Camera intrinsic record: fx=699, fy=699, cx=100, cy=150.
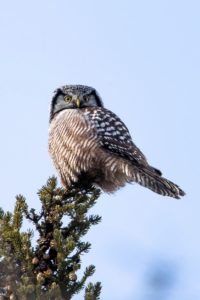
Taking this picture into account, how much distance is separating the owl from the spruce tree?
1.79 m

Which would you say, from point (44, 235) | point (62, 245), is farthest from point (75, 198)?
point (62, 245)

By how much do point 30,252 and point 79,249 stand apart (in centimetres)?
33

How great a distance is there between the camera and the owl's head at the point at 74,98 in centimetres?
815

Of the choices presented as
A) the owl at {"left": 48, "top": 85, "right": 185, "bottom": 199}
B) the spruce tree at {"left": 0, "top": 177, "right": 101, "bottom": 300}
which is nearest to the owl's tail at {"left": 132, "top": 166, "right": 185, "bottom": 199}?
the owl at {"left": 48, "top": 85, "right": 185, "bottom": 199}

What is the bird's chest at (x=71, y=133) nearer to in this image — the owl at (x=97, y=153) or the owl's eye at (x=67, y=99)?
the owl at (x=97, y=153)

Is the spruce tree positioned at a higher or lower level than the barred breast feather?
lower

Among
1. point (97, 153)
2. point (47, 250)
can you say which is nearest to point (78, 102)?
point (97, 153)

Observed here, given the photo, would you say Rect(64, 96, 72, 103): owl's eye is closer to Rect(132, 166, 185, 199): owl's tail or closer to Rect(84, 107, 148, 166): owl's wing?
Rect(84, 107, 148, 166): owl's wing

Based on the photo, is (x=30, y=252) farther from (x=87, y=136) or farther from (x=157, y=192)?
(x=87, y=136)

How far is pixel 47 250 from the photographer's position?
13.4 feet

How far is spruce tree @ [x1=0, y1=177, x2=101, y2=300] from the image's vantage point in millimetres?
3443

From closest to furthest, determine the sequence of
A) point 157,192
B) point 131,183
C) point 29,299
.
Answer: point 29,299 < point 157,192 < point 131,183

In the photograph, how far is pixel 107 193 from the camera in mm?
6992

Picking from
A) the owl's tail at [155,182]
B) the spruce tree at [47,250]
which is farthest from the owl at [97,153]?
the spruce tree at [47,250]
